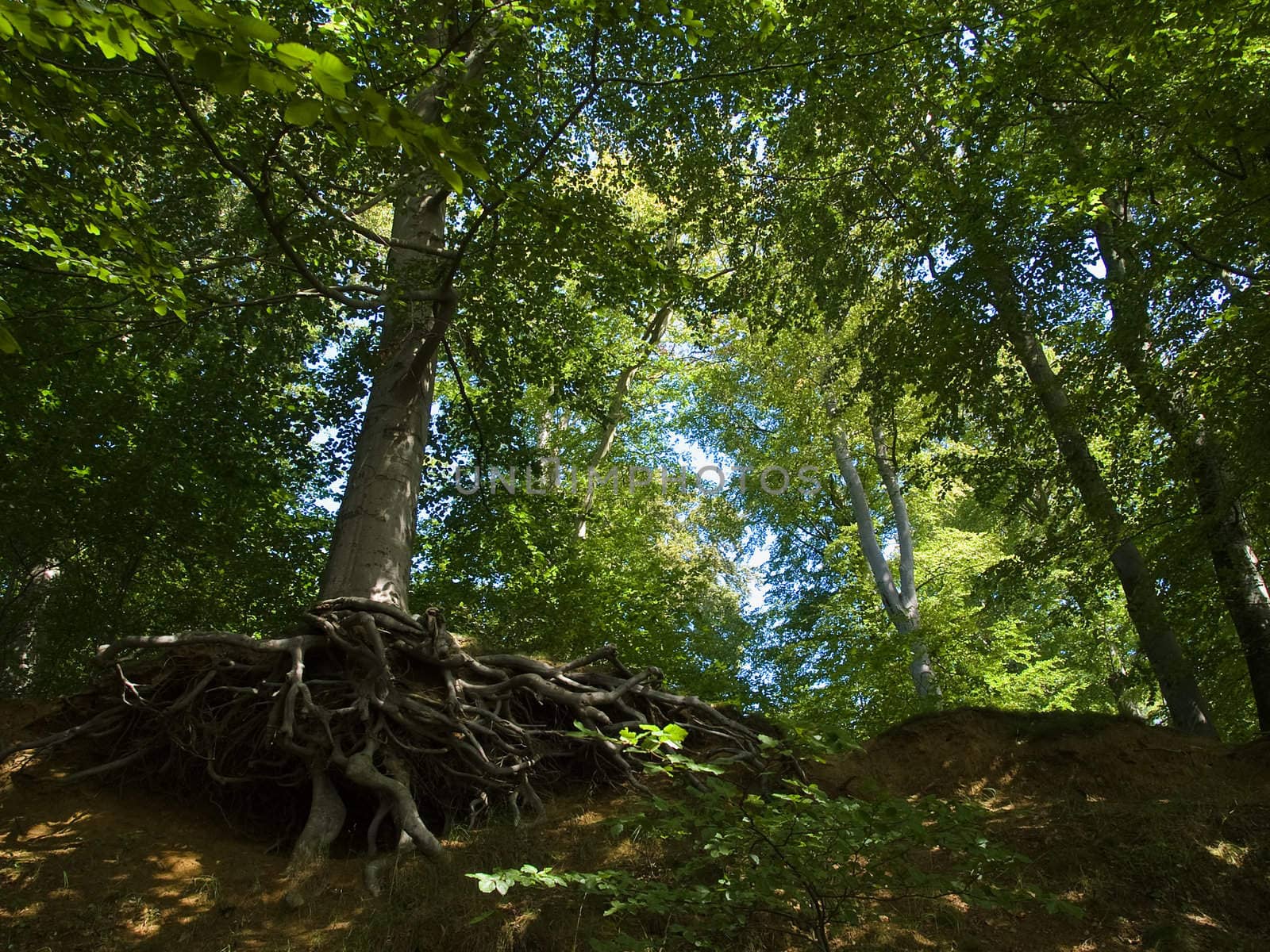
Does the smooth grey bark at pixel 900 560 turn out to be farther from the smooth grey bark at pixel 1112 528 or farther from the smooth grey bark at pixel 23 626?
the smooth grey bark at pixel 23 626

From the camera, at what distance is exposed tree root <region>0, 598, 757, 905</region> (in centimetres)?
428

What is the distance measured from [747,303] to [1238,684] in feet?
22.3

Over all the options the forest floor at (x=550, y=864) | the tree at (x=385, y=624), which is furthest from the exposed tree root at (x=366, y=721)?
the forest floor at (x=550, y=864)

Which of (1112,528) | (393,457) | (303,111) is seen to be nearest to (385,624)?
(393,457)

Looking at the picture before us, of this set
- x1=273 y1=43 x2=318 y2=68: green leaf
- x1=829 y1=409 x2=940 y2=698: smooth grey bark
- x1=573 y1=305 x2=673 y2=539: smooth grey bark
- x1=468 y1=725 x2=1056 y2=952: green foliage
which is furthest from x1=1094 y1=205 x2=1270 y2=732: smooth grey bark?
x1=573 y1=305 x2=673 y2=539: smooth grey bark

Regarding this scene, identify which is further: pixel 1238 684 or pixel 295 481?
pixel 295 481

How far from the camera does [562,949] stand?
2.82 meters

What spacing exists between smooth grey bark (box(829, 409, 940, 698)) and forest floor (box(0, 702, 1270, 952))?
7.27 meters

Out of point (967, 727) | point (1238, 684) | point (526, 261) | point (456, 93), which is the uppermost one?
point (456, 93)

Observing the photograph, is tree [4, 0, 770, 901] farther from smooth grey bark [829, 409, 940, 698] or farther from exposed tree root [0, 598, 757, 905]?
smooth grey bark [829, 409, 940, 698]

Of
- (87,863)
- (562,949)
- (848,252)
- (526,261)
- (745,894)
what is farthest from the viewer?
(848,252)

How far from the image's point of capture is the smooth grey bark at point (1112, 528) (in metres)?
6.39

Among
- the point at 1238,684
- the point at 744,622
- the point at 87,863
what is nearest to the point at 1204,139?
the point at 1238,684

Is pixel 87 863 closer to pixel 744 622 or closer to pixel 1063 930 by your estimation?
pixel 1063 930
